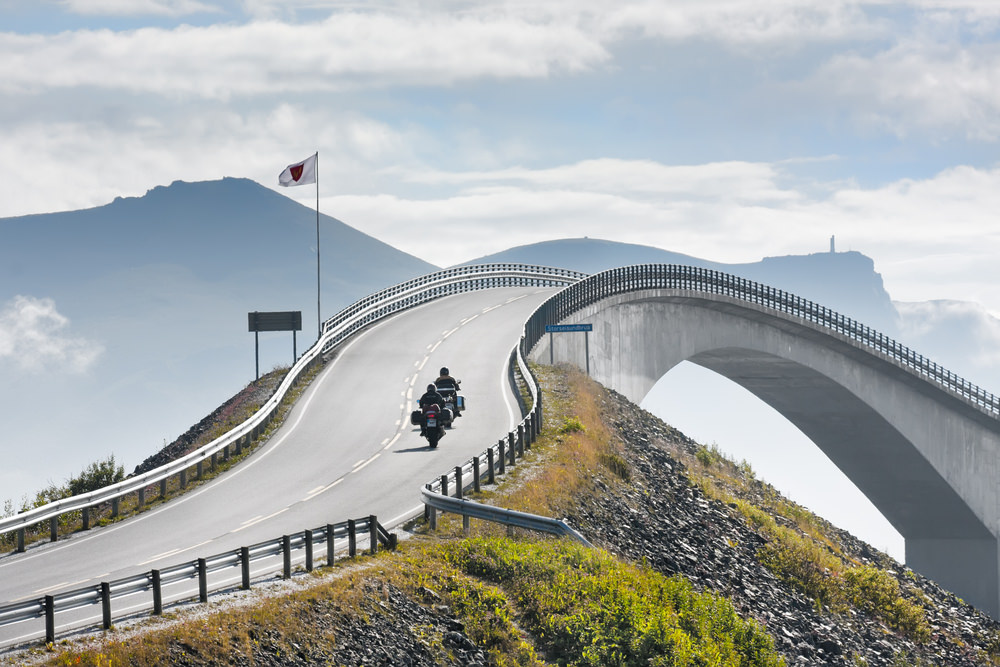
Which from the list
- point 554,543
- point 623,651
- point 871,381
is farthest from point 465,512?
point 871,381

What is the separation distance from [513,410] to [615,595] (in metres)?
14.8

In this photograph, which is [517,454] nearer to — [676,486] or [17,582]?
[676,486]

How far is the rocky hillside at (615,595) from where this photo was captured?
512 inches

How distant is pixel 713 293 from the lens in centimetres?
5472

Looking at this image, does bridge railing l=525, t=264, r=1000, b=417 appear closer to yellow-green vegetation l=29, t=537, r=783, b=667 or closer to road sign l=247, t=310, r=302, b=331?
road sign l=247, t=310, r=302, b=331

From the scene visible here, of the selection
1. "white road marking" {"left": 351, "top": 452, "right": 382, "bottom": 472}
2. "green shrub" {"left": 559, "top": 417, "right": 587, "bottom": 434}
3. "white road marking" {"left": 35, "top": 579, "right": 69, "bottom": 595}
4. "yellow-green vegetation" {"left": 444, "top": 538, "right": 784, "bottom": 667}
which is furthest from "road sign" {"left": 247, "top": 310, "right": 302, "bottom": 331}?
"white road marking" {"left": 35, "top": 579, "right": 69, "bottom": 595}

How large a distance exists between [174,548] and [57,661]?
6.69m

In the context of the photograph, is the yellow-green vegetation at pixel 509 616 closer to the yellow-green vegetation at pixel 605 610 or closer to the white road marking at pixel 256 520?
the yellow-green vegetation at pixel 605 610

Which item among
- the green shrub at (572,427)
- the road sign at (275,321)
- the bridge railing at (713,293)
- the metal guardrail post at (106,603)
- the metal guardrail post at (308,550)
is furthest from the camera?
the bridge railing at (713,293)

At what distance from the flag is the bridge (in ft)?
19.1

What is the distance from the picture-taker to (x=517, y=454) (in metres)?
24.6

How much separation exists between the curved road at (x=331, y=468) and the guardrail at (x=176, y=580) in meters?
0.94

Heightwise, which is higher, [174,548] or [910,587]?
[174,548]

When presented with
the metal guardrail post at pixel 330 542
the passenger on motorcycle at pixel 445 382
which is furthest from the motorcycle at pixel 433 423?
the metal guardrail post at pixel 330 542
